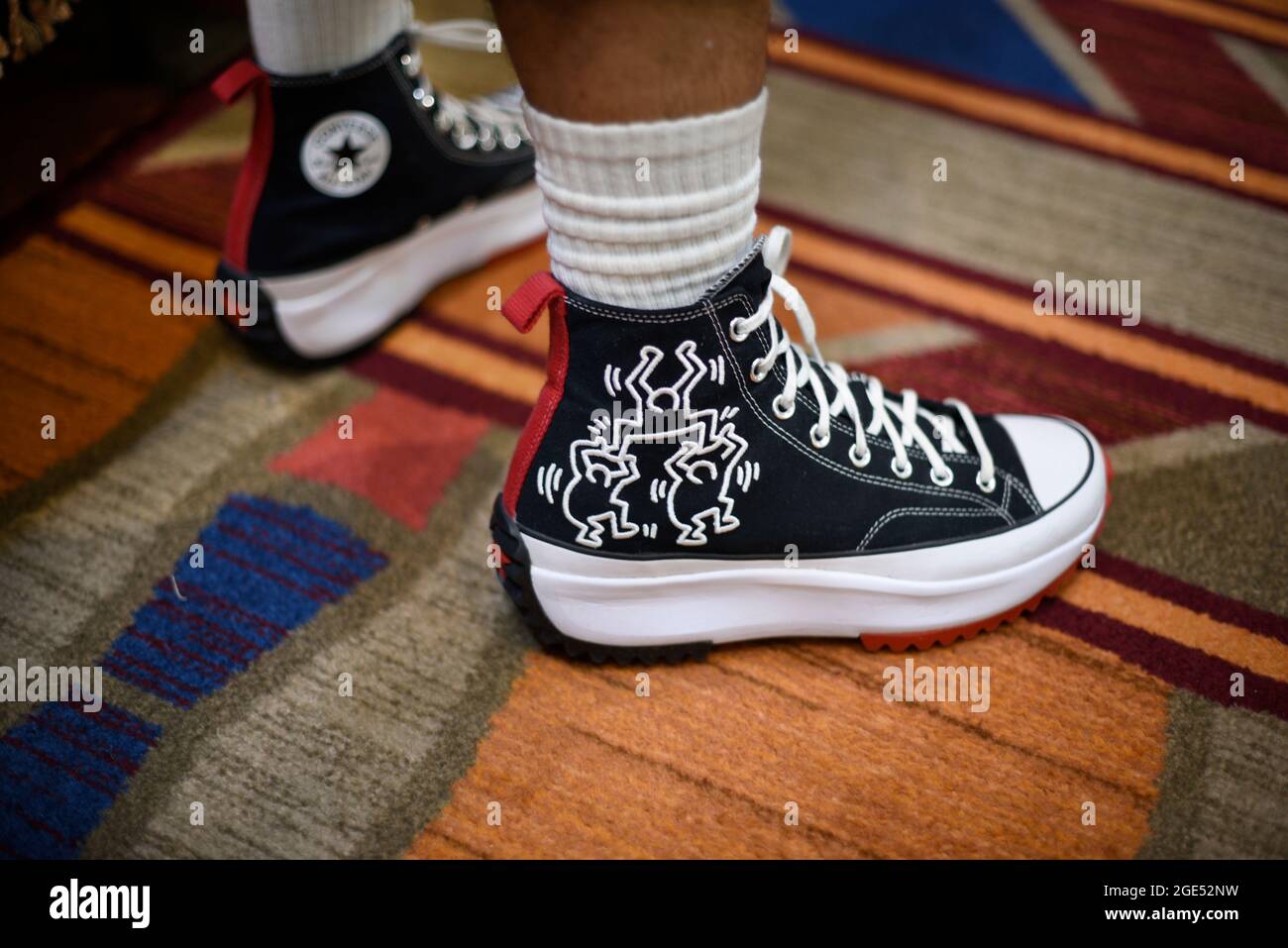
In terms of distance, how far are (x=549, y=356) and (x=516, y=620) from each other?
0.71ft

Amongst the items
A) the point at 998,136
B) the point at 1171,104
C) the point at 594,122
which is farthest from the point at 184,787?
the point at 1171,104

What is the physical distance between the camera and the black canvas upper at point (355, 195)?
786 millimetres

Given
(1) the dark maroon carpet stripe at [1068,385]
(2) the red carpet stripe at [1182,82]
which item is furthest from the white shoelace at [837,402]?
(2) the red carpet stripe at [1182,82]

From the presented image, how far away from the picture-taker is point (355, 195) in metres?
0.83

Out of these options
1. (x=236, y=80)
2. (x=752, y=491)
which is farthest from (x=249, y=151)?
(x=752, y=491)

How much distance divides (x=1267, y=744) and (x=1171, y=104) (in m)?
0.90

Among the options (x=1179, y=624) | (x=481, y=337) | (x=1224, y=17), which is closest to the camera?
(x=1179, y=624)

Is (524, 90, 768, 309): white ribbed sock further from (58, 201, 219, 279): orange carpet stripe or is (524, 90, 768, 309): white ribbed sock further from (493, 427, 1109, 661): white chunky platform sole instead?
(58, 201, 219, 279): orange carpet stripe

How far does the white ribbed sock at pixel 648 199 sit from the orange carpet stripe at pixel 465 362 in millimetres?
332

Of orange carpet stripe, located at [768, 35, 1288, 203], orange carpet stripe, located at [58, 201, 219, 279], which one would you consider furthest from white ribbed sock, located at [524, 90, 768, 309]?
orange carpet stripe, located at [768, 35, 1288, 203]

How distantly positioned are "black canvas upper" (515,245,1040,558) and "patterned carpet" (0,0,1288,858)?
0.10m

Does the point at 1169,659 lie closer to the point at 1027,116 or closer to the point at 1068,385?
the point at 1068,385

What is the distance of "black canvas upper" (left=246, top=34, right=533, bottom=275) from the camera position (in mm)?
786
